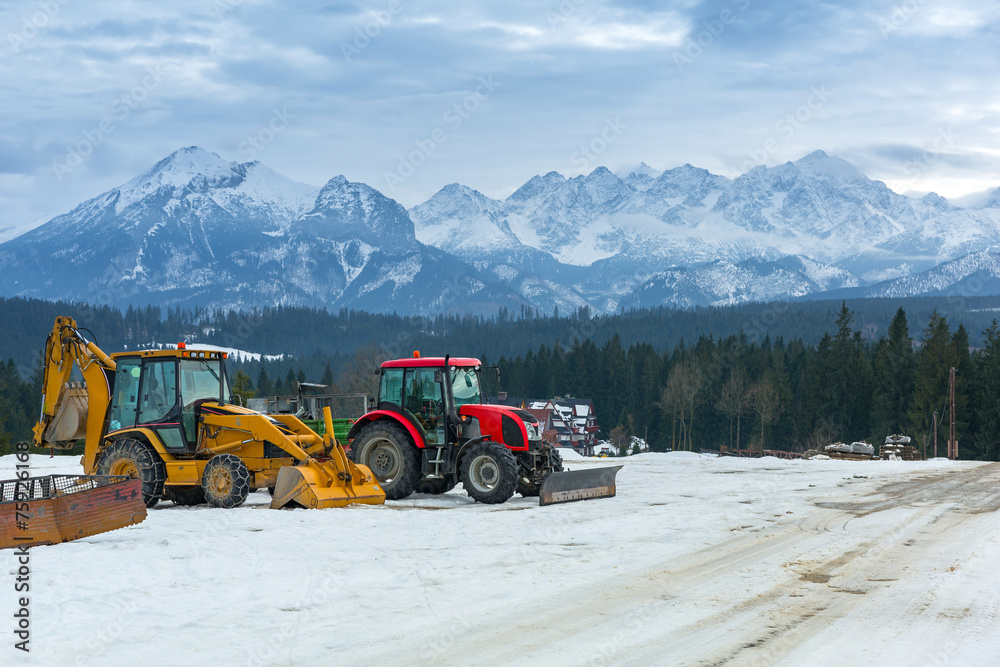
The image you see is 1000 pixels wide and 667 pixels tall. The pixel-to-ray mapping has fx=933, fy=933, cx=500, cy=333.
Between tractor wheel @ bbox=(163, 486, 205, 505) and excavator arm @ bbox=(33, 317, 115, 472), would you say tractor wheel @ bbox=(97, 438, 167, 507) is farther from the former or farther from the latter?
excavator arm @ bbox=(33, 317, 115, 472)

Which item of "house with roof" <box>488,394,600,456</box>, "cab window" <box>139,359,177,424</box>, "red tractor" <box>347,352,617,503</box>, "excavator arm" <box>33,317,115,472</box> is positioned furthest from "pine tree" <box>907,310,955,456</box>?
"excavator arm" <box>33,317,115,472</box>

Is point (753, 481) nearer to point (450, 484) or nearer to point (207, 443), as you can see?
point (450, 484)

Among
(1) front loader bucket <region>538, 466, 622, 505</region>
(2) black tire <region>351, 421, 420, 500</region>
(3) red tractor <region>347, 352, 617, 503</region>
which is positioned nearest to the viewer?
(1) front loader bucket <region>538, 466, 622, 505</region>

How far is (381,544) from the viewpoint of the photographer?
12.6 m

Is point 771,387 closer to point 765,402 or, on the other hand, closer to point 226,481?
point 765,402

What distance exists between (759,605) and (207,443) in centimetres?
1051

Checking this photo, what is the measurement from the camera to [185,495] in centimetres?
1677

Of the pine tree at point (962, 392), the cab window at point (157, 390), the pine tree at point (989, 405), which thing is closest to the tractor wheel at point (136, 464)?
the cab window at point (157, 390)

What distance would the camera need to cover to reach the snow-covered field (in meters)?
7.67

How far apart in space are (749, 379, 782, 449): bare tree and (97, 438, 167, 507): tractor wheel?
7405 cm

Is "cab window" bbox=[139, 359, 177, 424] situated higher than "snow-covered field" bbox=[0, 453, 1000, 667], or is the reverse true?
"cab window" bbox=[139, 359, 177, 424]

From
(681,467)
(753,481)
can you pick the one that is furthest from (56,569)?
(681,467)

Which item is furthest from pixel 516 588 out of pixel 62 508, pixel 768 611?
pixel 62 508

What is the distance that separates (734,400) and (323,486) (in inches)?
3149
